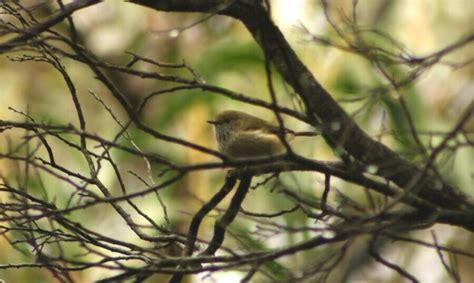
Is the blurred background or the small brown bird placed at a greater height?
the blurred background

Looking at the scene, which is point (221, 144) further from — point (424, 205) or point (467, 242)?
point (467, 242)

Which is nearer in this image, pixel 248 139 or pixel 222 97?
pixel 248 139

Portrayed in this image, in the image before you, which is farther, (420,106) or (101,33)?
(101,33)

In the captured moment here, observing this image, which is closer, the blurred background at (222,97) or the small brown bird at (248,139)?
the small brown bird at (248,139)

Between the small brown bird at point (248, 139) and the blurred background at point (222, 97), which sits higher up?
the blurred background at point (222, 97)

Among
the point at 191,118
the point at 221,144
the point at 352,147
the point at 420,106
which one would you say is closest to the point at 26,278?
the point at 191,118

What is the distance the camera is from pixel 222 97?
961 centimetres

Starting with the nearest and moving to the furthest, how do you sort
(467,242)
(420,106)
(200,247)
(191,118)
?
(200,247)
(420,106)
(467,242)
(191,118)

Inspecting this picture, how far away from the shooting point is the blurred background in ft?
26.4

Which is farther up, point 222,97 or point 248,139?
point 222,97

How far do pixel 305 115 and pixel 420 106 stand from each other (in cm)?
453

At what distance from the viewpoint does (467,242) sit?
8.94 meters

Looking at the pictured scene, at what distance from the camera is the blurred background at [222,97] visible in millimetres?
8047

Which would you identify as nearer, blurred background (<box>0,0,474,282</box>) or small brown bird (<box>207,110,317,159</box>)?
small brown bird (<box>207,110,317,159</box>)
